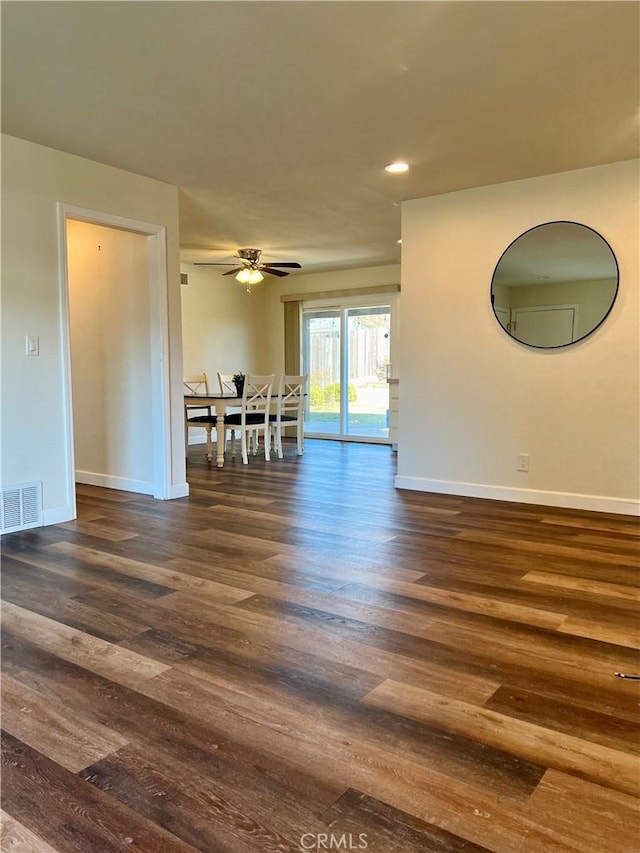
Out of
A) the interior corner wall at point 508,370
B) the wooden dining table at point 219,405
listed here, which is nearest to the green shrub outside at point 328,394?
the wooden dining table at point 219,405

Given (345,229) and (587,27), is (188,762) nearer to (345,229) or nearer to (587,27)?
(587,27)

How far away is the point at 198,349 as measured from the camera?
8375mm

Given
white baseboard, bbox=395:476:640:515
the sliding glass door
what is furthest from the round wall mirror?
the sliding glass door

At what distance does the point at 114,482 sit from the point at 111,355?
1.10 m

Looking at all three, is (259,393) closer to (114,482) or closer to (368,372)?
(114,482)

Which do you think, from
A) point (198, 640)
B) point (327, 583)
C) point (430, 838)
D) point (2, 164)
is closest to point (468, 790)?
point (430, 838)

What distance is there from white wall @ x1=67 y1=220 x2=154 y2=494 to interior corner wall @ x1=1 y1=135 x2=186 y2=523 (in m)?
0.70

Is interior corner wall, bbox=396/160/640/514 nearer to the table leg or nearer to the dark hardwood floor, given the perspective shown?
the dark hardwood floor

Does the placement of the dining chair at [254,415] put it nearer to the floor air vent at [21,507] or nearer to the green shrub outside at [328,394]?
the green shrub outside at [328,394]

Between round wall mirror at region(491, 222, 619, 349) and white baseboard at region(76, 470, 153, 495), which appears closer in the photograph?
round wall mirror at region(491, 222, 619, 349)

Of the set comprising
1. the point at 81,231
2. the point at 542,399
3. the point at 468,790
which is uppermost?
the point at 81,231

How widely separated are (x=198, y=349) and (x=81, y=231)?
340cm

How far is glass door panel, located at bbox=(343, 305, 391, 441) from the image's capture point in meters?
8.39

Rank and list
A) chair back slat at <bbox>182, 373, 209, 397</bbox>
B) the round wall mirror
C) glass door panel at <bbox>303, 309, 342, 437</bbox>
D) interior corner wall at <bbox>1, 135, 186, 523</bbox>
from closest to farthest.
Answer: interior corner wall at <bbox>1, 135, 186, 523</bbox>, the round wall mirror, chair back slat at <bbox>182, 373, 209, 397</bbox>, glass door panel at <bbox>303, 309, 342, 437</bbox>
